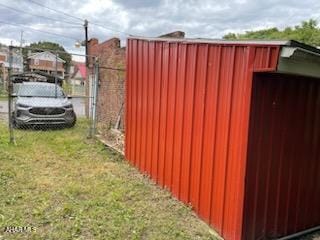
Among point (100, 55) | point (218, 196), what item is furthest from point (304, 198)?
point (100, 55)

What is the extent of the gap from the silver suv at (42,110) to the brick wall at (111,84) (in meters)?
1.16

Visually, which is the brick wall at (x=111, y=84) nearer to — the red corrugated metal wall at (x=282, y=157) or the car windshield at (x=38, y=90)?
the car windshield at (x=38, y=90)

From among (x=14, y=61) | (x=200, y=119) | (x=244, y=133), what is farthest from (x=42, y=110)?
(x=244, y=133)

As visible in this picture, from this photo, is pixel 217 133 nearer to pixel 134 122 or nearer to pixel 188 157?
pixel 188 157

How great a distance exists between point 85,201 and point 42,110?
5681 millimetres

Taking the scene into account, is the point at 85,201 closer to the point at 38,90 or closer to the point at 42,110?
the point at 42,110

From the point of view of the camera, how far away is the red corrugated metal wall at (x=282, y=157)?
3.78 m

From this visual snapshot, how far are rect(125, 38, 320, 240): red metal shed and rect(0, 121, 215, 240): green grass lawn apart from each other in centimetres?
44

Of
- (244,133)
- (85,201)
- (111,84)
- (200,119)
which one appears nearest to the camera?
(244,133)

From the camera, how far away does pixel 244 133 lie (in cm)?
371

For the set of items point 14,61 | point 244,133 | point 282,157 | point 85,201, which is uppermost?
point 14,61

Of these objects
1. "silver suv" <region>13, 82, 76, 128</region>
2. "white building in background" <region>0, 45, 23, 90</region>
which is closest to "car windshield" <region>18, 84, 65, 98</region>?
"silver suv" <region>13, 82, 76, 128</region>

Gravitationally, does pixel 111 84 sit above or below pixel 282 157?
above

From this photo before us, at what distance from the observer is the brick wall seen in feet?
34.4
